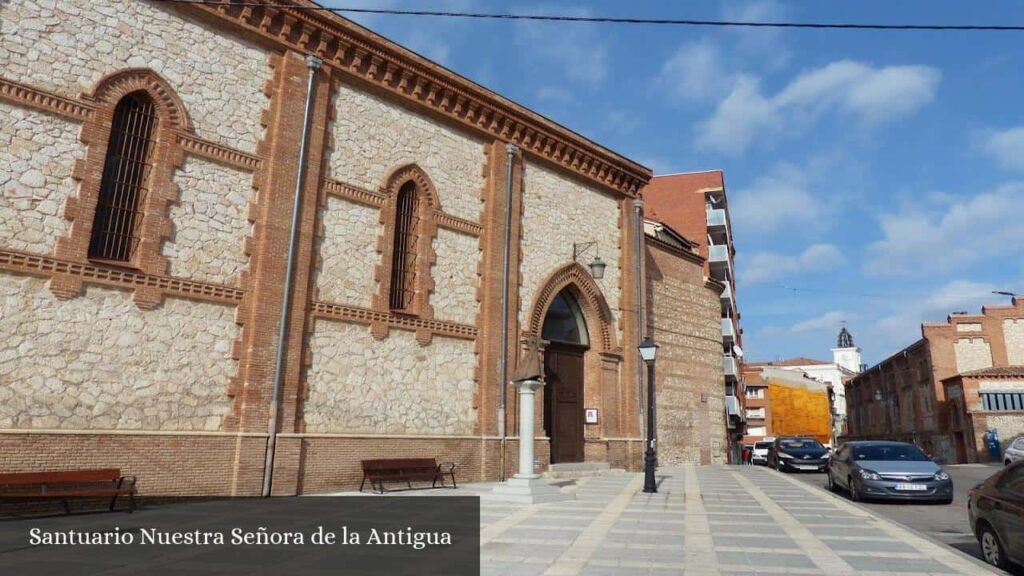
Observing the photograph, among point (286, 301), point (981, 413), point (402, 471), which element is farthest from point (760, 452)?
point (286, 301)

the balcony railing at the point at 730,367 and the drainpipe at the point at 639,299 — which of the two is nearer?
the drainpipe at the point at 639,299

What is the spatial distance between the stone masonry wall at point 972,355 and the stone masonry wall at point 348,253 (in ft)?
147

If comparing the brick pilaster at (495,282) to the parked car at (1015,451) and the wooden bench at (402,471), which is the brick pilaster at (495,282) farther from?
the parked car at (1015,451)

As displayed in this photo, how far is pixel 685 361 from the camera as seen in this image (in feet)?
82.7

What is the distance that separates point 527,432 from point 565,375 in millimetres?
6025

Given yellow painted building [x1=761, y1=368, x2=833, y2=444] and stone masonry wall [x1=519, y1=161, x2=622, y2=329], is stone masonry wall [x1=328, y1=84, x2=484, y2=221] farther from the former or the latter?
yellow painted building [x1=761, y1=368, x2=833, y2=444]

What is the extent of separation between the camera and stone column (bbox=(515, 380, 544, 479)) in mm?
12539

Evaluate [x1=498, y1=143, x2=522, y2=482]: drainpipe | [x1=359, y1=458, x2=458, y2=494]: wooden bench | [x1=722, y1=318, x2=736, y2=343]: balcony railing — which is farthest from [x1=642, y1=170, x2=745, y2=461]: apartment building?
[x1=359, y1=458, x2=458, y2=494]: wooden bench

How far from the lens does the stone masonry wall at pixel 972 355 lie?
143 feet

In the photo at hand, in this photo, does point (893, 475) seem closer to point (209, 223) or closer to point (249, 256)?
point (249, 256)

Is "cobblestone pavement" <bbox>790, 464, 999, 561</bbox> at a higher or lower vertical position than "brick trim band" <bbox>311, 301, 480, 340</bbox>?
lower

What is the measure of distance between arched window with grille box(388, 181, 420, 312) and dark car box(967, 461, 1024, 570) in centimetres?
1099

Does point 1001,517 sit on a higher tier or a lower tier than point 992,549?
higher

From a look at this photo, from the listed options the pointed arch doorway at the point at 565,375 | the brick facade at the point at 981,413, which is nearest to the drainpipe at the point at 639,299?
the pointed arch doorway at the point at 565,375
